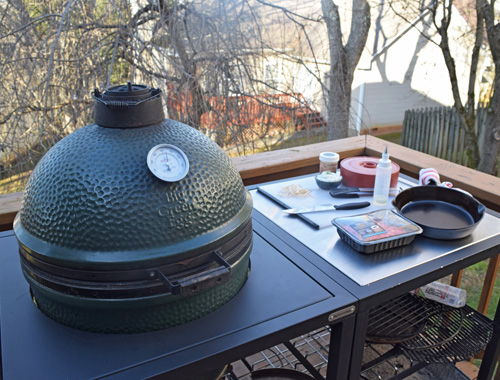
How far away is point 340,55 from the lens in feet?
13.7

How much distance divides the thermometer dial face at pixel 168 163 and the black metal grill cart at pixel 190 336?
39cm

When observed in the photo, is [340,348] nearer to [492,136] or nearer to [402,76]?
[492,136]

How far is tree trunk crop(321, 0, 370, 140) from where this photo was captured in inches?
151

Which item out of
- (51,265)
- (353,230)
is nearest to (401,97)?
(353,230)

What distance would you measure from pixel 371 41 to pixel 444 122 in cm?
377

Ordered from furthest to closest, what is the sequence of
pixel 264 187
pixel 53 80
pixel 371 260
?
pixel 53 80, pixel 264 187, pixel 371 260

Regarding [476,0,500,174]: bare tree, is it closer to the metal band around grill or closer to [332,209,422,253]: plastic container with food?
[332,209,422,253]: plastic container with food

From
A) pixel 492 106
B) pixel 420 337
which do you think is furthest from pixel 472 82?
pixel 420 337

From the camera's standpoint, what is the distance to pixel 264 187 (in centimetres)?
195

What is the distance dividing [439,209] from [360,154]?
41.5 inches

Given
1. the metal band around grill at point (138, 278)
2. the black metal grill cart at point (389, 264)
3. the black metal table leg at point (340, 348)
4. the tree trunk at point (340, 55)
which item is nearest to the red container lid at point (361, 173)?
the black metal grill cart at point (389, 264)

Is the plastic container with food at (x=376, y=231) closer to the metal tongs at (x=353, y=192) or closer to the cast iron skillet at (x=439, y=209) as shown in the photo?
the cast iron skillet at (x=439, y=209)

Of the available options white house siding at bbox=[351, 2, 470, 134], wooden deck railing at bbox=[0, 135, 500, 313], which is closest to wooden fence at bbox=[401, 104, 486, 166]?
white house siding at bbox=[351, 2, 470, 134]

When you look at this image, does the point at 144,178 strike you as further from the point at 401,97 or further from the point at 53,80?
the point at 401,97
